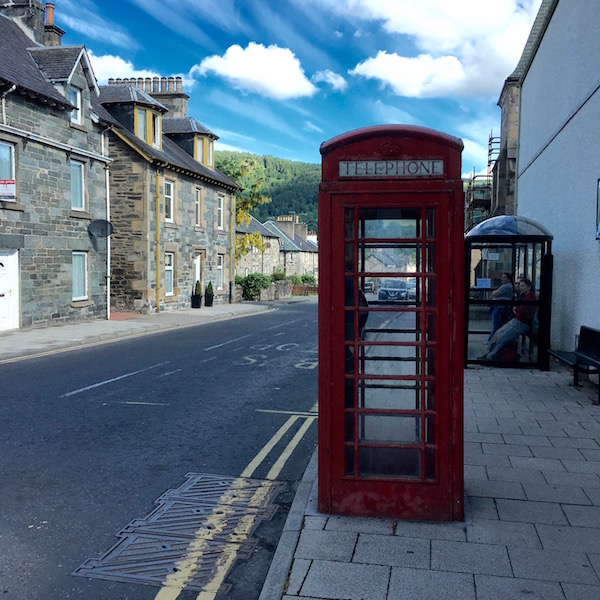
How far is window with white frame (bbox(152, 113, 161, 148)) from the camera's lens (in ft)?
91.2

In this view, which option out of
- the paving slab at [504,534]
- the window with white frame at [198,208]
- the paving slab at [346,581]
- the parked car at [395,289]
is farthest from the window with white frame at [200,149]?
the paving slab at [346,581]

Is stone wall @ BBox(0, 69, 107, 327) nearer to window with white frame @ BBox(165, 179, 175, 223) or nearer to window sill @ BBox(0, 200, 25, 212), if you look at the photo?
window sill @ BBox(0, 200, 25, 212)

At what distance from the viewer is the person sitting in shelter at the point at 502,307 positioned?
12.1 m

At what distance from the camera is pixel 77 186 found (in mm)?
21375

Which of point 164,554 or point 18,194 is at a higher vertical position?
point 18,194

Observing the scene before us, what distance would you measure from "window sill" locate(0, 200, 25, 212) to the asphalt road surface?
7224 millimetres

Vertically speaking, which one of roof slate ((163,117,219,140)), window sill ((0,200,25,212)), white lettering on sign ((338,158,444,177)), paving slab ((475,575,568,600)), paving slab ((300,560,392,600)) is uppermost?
roof slate ((163,117,219,140))

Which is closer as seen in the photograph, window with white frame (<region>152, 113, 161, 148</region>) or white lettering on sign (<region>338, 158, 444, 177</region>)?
white lettering on sign (<region>338, 158, 444, 177</region>)

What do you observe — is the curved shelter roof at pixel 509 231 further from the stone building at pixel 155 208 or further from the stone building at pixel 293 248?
the stone building at pixel 293 248

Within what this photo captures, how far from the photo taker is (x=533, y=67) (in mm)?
18219

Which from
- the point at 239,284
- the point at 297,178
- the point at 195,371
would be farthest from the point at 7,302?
the point at 297,178

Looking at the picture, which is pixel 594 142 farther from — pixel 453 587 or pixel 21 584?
pixel 21 584

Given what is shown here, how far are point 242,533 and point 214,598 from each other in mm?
900

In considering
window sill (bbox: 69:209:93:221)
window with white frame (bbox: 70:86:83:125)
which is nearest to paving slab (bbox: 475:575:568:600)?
window sill (bbox: 69:209:93:221)
